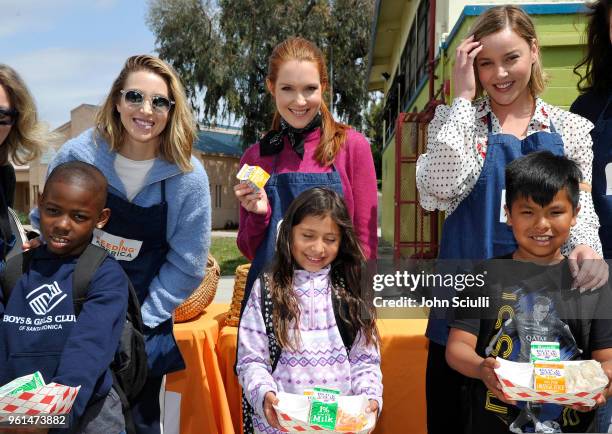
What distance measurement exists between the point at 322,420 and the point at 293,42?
1.51 metres

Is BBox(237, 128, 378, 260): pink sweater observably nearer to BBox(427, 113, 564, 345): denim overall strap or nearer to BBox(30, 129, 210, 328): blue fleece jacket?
BBox(30, 129, 210, 328): blue fleece jacket

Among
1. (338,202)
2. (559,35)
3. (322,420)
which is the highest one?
(559,35)

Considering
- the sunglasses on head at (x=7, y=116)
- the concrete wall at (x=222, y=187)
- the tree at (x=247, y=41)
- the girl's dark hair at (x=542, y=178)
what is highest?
the tree at (x=247, y=41)

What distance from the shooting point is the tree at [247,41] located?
20266mm

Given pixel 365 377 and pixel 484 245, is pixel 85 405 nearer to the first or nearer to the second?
pixel 365 377

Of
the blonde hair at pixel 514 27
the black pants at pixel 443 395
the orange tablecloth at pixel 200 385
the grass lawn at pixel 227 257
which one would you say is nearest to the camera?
the blonde hair at pixel 514 27

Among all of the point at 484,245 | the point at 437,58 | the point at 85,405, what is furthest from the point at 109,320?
the point at 437,58

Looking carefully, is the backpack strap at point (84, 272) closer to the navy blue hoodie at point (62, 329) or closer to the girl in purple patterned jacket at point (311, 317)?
the navy blue hoodie at point (62, 329)

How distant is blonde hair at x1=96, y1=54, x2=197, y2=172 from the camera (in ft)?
7.79

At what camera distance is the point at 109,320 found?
1.87 m

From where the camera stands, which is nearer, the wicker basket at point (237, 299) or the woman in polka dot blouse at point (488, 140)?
the woman in polka dot blouse at point (488, 140)

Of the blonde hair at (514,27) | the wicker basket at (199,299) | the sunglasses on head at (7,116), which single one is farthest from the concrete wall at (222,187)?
the blonde hair at (514,27)

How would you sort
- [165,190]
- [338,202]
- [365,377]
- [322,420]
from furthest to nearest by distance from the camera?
1. [165,190]
2. [338,202]
3. [365,377]
4. [322,420]

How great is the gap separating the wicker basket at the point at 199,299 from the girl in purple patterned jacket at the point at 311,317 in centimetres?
137
